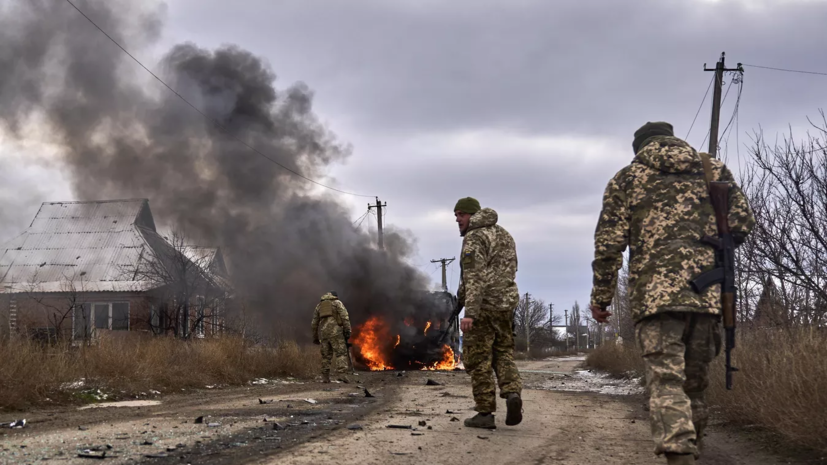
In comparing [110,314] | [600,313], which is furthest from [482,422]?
[110,314]

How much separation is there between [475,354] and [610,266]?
224 centimetres

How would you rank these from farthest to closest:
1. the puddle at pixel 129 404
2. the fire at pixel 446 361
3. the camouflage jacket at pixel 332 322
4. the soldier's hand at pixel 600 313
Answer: the fire at pixel 446 361
the camouflage jacket at pixel 332 322
the puddle at pixel 129 404
the soldier's hand at pixel 600 313

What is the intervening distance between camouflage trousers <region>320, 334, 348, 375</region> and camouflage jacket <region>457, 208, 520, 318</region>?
281 inches

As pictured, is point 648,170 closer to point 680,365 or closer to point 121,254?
point 680,365

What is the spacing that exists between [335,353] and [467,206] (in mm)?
7412

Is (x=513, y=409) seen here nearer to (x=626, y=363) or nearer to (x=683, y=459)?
(x=683, y=459)

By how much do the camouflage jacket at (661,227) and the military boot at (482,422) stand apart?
85.8 inches

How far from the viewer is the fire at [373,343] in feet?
65.7

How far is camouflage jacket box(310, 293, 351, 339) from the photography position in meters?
13.5

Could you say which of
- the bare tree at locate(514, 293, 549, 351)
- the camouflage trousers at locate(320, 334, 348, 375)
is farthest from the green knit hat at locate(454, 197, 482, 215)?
the bare tree at locate(514, 293, 549, 351)

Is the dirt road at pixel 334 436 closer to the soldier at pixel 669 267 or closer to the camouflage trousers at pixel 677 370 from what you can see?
the camouflage trousers at pixel 677 370

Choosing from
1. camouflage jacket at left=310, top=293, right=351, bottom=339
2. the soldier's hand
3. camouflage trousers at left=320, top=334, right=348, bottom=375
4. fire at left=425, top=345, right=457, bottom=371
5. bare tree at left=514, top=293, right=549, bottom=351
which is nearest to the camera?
the soldier's hand

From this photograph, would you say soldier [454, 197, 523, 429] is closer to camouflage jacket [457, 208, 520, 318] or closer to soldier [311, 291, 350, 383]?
camouflage jacket [457, 208, 520, 318]

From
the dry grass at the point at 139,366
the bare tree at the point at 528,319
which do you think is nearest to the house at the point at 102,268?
the dry grass at the point at 139,366
